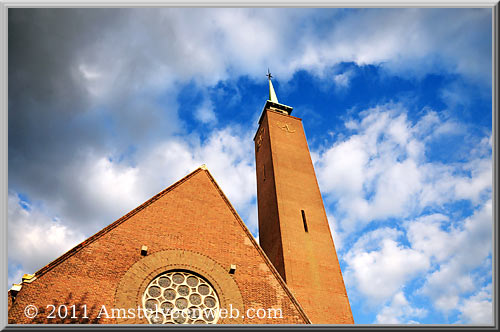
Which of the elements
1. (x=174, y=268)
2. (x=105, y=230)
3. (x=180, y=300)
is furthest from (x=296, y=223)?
(x=105, y=230)

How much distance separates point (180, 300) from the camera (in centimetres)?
1107

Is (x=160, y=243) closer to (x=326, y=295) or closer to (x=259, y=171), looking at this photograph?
(x=326, y=295)

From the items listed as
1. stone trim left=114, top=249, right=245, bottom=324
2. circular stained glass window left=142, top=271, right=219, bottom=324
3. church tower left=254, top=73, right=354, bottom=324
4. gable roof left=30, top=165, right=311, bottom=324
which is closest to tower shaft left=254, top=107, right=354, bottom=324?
church tower left=254, top=73, right=354, bottom=324

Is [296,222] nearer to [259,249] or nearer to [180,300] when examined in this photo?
[259,249]

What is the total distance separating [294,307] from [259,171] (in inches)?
588

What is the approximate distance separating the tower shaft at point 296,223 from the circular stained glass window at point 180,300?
20.9ft

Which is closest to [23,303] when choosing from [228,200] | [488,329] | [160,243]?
[160,243]

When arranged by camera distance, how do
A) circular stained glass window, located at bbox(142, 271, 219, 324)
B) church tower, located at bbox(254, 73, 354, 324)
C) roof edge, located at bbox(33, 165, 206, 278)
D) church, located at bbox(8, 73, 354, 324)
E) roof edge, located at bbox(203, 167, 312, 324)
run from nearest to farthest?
church, located at bbox(8, 73, 354, 324) → roof edge, located at bbox(33, 165, 206, 278) → circular stained glass window, located at bbox(142, 271, 219, 324) → roof edge, located at bbox(203, 167, 312, 324) → church tower, located at bbox(254, 73, 354, 324)

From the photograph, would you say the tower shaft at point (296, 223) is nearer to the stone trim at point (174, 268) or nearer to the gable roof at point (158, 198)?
the gable roof at point (158, 198)

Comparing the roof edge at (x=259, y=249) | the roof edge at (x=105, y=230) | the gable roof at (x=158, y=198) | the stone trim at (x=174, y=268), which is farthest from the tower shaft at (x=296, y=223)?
the roof edge at (x=105, y=230)

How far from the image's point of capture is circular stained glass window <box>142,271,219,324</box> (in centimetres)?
1055

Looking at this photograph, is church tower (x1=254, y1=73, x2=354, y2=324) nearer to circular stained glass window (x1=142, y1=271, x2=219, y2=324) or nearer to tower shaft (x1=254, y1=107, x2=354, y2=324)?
tower shaft (x1=254, y1=107, x2=354, y2=324)

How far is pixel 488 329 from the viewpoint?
594cm

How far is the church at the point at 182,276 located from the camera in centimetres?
973
